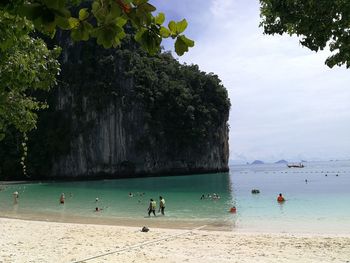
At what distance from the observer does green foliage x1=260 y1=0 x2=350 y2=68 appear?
6261 mm

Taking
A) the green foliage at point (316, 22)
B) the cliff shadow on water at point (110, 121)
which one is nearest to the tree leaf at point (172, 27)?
the green foliage at point (316, 22)

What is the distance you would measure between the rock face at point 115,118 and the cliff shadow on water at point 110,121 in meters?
0.18

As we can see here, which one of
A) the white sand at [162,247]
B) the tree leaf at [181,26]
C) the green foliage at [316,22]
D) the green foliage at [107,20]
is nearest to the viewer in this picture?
the green foliage at [107,20]

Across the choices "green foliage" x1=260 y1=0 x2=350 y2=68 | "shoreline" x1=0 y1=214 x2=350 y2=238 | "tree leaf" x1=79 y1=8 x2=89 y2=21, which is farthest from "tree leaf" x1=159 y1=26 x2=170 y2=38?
"shoreline" x1=0 y1=214 x2=350 y2=238

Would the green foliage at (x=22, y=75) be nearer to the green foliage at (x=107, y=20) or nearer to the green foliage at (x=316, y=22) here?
the green foliage at (x=107, y=20)

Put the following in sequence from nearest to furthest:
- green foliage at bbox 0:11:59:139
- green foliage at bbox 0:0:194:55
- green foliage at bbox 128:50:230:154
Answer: green foliage at bbox 0:0:194:55 < green foliage at bbox 0:11:59:139 < green foliage at bbox 128:50:230:154

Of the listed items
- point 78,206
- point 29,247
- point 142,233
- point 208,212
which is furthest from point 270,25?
point 78,206

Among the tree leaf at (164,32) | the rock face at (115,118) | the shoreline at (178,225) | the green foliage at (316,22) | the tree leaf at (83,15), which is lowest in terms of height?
the shoreline at (178,225)

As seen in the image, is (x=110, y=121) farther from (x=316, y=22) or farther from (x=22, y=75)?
(x=22, y=75)

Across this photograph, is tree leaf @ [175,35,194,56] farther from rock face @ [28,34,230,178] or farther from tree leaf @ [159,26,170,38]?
rock face @ [28,34,230,178]

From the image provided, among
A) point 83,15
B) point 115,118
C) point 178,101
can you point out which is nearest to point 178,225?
point 83,15

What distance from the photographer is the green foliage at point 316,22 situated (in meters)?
6.26

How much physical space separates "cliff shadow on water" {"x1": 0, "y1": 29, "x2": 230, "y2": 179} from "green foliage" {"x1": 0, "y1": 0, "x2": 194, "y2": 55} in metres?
70.8

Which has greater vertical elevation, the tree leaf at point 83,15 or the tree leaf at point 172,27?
the tree leaf at point 83,15
